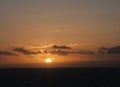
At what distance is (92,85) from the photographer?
91562 mm

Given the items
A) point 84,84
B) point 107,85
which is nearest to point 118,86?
point 107,85

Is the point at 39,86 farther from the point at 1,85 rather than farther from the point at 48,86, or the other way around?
the point at 1,85

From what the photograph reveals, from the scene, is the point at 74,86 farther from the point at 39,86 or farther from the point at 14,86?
the point at 14,86

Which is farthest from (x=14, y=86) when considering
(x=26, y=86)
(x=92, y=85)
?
(x=92, y=85)

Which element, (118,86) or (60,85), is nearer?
(118,86)

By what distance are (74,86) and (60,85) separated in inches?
159

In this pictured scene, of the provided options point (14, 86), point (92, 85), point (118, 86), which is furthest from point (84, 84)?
point (14, 86)

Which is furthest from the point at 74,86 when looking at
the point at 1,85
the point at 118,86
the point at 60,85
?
the point at 1,85

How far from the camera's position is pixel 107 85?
297 ft

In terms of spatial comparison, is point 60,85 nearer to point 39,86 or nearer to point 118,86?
point 39,86

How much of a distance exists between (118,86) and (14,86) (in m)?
22.7

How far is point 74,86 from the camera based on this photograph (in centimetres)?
9081

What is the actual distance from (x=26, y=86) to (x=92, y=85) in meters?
14.7

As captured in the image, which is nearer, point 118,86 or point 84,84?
point 118,86
